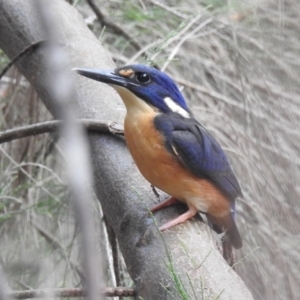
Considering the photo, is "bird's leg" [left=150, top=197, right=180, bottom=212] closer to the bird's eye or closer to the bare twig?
the bird's eye

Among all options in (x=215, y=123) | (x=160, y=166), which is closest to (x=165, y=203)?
(x=160, y=166)

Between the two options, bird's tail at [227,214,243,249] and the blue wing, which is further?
bird's tail at [227,214,243,249]

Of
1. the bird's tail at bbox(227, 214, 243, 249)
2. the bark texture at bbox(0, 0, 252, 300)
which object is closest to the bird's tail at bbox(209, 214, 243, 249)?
the bird's tail at bbox(227, 214, 243, 249)

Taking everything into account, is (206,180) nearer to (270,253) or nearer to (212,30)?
(270,253)

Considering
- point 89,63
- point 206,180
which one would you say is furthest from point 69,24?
point 206,180

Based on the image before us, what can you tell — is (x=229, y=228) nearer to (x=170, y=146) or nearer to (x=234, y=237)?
(x=234, y=237)

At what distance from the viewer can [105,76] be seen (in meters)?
1.54

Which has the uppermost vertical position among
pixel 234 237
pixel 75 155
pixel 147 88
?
pixel 75 155

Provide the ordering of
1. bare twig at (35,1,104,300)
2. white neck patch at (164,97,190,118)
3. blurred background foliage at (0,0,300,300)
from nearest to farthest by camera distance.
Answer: bare twig at (35,1,104,300)
white neck patch at (164,97,190,118)
blurred background foliage at (0,0,300,300)

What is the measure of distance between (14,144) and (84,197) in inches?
85.2

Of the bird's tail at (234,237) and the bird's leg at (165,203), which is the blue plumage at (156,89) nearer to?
the bird's leg at (165,203)

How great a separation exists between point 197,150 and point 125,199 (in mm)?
258

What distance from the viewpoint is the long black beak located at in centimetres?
154

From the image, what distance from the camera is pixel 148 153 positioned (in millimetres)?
1556
